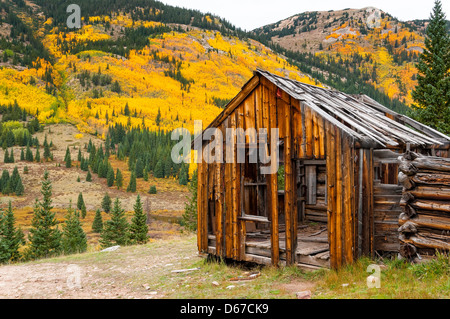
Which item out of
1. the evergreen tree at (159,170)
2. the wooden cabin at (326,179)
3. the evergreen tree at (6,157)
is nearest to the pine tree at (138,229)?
the wooden cabin at (326,179)

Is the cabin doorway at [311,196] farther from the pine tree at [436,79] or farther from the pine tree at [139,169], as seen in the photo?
the pine tree at [139,169]

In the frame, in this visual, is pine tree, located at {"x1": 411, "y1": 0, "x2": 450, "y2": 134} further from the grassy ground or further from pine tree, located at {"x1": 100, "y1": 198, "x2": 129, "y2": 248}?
pine tree, located at {"x1": 100, "y1": 198, "x2": 129, "y2": 248}

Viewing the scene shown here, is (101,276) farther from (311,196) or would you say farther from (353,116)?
(353,116)

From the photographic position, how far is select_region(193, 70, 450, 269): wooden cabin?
7.55 m

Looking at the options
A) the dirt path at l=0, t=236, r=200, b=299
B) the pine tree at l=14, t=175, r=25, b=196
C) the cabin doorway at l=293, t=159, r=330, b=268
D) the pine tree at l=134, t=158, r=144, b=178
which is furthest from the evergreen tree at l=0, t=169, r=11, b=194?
the cabin doorway at l=293, t=159, r=330, b=268

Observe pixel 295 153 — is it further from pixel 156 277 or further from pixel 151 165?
pixel 151 165

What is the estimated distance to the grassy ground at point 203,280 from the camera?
19.2 ft

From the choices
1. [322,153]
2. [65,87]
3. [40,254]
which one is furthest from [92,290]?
[65,87]

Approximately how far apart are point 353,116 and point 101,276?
9353mm

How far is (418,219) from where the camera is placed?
6.58 metres

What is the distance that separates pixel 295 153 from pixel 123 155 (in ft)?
402

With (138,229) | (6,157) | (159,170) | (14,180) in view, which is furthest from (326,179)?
(6,157)

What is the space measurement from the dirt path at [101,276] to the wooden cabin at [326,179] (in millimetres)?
2227

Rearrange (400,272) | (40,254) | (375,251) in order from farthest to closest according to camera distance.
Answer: (40,254) → (375,251) → (400,272)
